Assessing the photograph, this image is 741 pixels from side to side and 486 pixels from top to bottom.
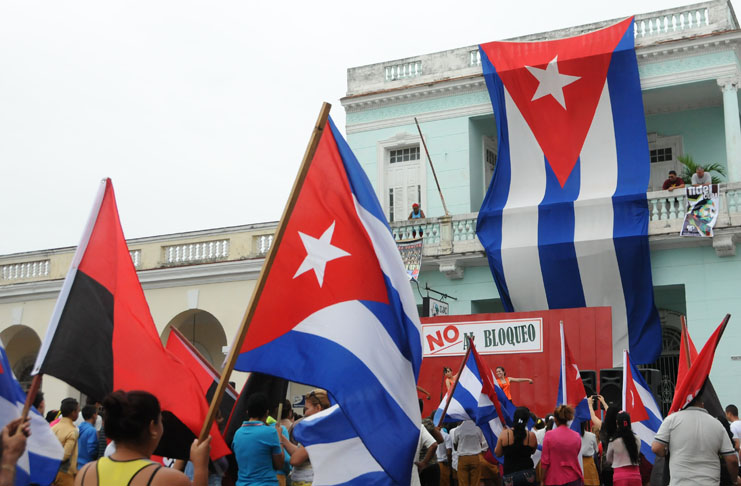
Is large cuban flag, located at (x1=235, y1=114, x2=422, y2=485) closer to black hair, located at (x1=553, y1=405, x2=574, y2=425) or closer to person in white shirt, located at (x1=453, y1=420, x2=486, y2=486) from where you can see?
black hair, located at (x1=553, y1=405, x2=574, y2=425)

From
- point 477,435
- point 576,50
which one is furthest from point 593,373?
point 576,50

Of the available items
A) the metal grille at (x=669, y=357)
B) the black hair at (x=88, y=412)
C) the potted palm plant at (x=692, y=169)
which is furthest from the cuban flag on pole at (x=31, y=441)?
the metal grille at (x=669, y=357)

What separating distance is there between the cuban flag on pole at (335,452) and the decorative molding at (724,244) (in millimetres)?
13374

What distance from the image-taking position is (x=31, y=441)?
4.96 metres

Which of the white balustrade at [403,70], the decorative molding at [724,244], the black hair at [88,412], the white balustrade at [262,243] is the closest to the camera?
the black hair at [88,412]

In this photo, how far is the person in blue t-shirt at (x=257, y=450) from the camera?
7.10 metres

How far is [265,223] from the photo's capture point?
23469 millimetres

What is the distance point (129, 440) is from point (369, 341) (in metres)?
2.40

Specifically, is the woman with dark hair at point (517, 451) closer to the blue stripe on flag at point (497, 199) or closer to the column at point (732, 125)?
the blue stripe on flag at point (497, 199)

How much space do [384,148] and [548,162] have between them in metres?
4.68

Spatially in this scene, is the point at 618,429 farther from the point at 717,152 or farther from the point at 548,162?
the point at 717,152

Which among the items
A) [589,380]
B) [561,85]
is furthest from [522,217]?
[589,380]

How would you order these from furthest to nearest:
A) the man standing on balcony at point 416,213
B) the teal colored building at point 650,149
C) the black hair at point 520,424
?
the man standing on balcony at point 416,213, the teal colored building at point 650,149, the black hair at point 520,424

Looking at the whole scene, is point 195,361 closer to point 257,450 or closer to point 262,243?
point 257,450
